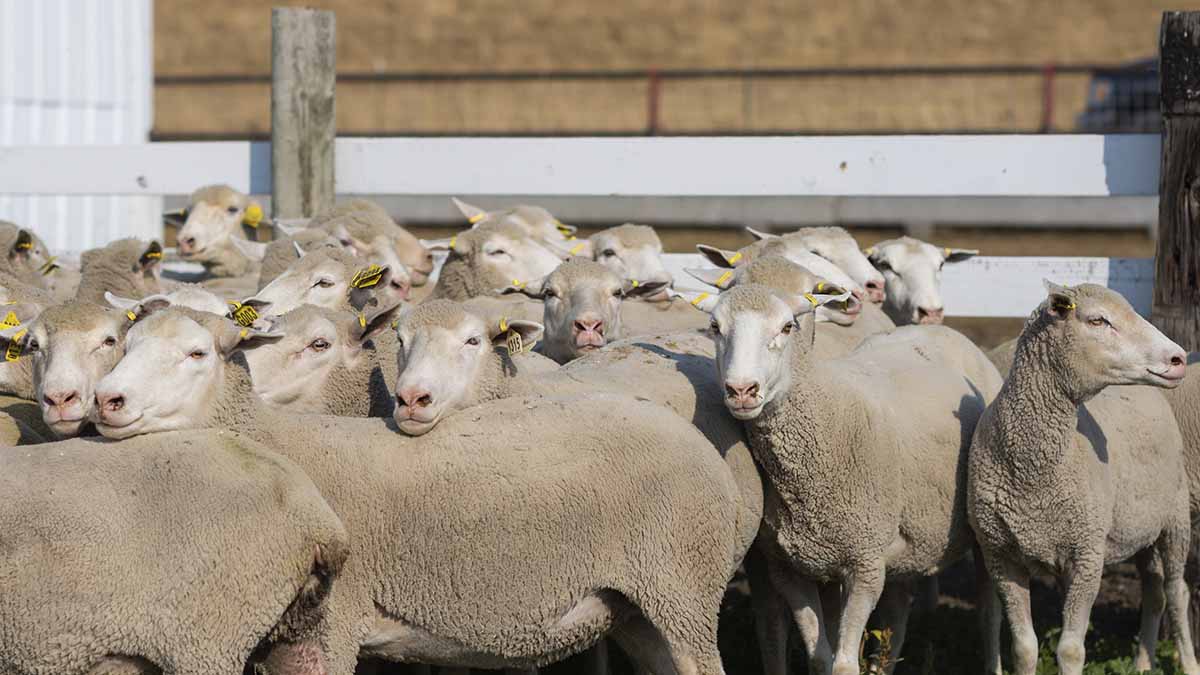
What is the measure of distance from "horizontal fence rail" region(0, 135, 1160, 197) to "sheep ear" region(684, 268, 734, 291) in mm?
1897

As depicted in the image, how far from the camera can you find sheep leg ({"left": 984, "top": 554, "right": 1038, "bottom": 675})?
230 inches

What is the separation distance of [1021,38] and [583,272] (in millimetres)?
19864

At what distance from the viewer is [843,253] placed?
7203 mm

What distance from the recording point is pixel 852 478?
561 centimetres

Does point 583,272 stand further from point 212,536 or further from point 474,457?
point 212,536

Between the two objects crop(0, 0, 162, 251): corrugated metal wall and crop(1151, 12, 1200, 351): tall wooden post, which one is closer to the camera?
crop(1151, 12, 1200, 351): tall wooden post

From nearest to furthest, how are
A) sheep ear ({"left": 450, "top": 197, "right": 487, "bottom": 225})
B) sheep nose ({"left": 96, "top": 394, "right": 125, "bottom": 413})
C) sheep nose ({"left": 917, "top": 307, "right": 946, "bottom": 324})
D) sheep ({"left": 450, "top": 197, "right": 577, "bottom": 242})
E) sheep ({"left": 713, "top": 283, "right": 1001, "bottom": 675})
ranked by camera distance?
1. sheep nose ({"left": 96, "top": 394, "right": 125, "bottom": 413})
2. sheep ({"left": 713, "top": 283, "right": 1001, "bottom": 675})
3. sheep nose ({"left": 917, "top": 307, "right": 946, "bottom": 324})
4. sheep ({"left": 450, "top": 197, "right": 577, "bottom": 242})
5. sheep ear ({"left": 450, "top": 197, "right": 487, "bottom": 225})

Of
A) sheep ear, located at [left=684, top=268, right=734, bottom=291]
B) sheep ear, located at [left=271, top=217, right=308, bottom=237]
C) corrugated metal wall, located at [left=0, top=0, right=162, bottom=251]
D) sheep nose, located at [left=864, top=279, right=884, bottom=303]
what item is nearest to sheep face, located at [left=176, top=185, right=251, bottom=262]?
sheep ear, located at [left=271, top=217, right=308, bottom=237]

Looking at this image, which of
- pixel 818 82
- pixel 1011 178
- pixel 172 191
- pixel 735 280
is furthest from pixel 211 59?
pixel 735 280

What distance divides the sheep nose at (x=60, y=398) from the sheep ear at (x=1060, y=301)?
3.11 meters

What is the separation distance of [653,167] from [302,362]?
10.6ft

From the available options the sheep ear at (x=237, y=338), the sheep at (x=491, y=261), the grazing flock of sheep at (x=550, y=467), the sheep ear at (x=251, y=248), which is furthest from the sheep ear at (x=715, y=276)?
the sheep ear at (x=251, y=248)

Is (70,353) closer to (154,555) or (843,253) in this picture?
(154,555)

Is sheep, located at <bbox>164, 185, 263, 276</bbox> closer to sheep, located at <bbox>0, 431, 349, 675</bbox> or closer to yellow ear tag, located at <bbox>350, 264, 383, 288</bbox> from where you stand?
yellow ear tag, located at <bbox>350, 264, 383, 288</bbox>
